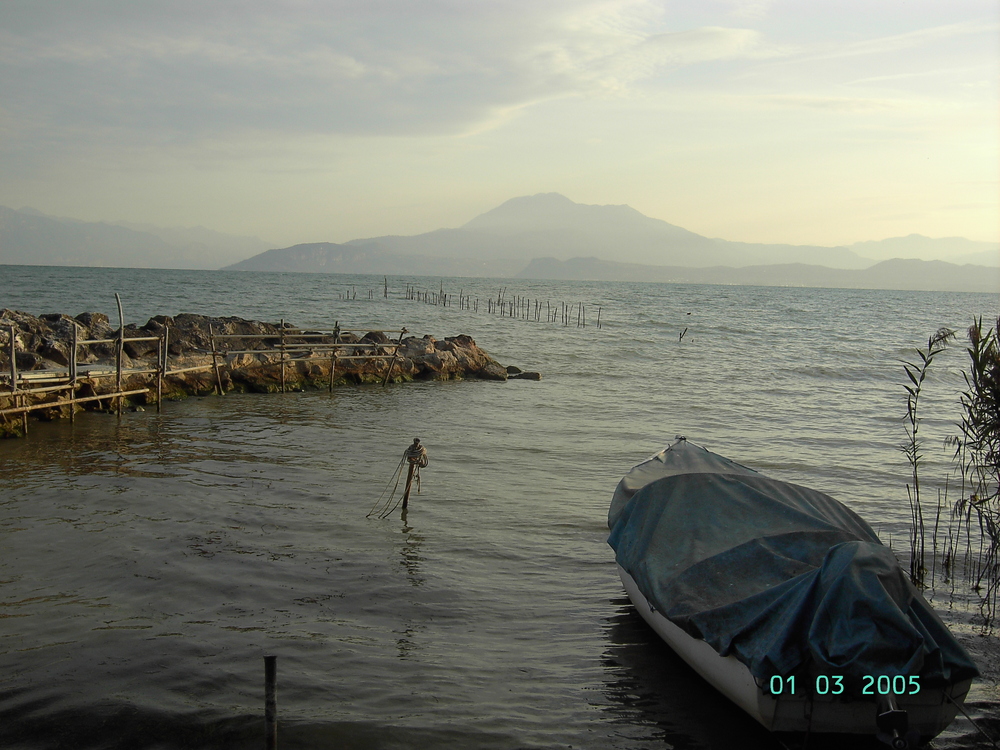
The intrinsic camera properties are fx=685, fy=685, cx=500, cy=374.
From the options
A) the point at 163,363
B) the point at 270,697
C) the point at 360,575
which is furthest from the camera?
the point at 163,363

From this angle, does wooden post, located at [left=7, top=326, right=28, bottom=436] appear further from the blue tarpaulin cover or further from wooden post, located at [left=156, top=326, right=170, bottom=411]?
the blue tarpaulin cover

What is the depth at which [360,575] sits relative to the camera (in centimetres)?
775

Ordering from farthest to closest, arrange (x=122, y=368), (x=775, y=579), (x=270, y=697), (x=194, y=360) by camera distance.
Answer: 1. (x=194, y=360)
2. (x=122, y=368)
3. (x=775, y=579)
4. (x=270, y=697)

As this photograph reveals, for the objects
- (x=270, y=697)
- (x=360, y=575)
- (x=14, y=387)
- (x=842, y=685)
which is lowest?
(x=360, y=575)

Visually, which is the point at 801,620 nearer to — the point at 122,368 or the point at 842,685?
the point at 842,685

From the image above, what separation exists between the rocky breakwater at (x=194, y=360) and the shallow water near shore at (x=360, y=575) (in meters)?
0.91

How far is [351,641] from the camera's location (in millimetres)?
6344

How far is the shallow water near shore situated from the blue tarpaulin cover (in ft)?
3.00

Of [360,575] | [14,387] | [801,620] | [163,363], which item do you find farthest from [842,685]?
[163,363]

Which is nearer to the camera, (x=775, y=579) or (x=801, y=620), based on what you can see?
(x=801, y=620)

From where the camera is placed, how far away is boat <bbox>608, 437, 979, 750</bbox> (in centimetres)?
455

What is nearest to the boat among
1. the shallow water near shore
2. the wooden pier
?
the shallow water near shore

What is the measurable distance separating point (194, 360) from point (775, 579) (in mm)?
17361

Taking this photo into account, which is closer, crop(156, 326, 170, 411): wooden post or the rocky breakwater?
the rocky breakwater
